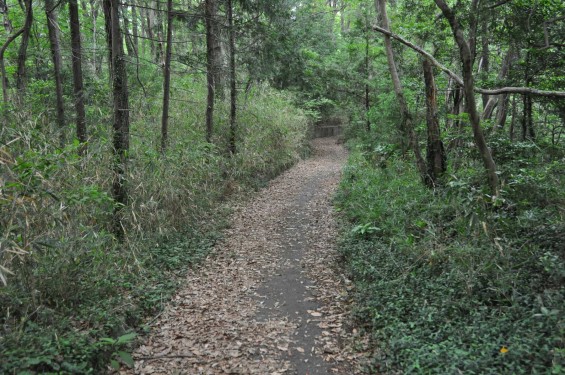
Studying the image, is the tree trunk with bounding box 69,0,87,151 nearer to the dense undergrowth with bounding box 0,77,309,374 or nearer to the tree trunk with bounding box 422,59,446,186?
the dense undergrowth with bounding box 0,77,309,374

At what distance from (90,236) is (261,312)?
2391 mm

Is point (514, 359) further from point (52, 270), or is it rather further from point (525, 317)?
point (52, 270)

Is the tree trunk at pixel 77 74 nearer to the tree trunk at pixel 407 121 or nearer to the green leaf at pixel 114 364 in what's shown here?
the green leaf at pixel 114 364

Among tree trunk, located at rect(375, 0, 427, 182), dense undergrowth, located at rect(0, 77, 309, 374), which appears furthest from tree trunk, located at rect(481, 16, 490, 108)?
dense undergrowth, located at rect(0, 77, 309, 374)

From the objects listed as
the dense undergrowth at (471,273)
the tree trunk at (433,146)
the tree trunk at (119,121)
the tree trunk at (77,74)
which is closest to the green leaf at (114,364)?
the dense undergrowth at (471,273)

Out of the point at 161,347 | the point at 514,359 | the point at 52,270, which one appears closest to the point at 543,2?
the point at 514,359

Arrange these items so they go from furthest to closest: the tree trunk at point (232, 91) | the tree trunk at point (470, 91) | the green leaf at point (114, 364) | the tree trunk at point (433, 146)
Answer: the tree trunk at point (232, 91)
the tree trunk at point (433, 146)
the tree trunk at point (470, 91)
the green leaf at point (114, 364)

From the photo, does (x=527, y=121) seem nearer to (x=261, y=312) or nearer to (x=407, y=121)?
(x=407, y=121)

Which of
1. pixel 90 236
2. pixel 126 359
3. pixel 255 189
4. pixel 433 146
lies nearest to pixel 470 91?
pixel 433 146

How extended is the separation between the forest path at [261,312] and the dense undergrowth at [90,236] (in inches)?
14.3

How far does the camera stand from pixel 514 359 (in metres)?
2.93

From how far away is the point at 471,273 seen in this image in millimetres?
4082

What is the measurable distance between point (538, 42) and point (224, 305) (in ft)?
24.7

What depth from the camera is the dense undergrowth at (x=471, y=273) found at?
123 inches
